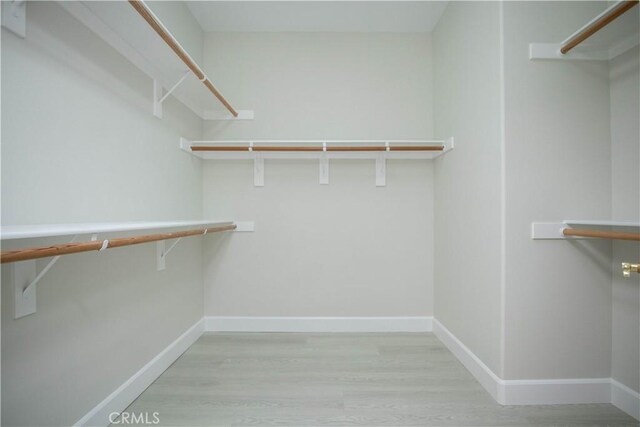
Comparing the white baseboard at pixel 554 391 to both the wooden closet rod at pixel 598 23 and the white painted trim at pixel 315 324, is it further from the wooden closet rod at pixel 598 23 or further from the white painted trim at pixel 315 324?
the wooden closet rod at pixel 598 23

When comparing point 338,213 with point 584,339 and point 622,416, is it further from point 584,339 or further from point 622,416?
point 622,416

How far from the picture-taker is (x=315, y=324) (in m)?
2.49

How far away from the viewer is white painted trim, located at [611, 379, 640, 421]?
1441 mm

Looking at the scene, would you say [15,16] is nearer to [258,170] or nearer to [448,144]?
[258,170]

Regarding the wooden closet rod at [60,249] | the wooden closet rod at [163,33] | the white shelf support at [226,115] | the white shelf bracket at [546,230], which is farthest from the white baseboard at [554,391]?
the white shelf support at [226,115]

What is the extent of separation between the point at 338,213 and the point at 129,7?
1.86m

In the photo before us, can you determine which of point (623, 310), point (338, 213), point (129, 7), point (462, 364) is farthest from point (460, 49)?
point (462, 364)

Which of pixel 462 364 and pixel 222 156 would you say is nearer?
pixel 462 364

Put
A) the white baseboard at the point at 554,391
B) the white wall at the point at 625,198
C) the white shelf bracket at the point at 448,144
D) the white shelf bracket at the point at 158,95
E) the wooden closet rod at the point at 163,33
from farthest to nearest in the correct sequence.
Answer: the white shelf bracket at the point at 448,144 → the white shelf bracket at the point at 158,95 → the white baseboard at the point at 554,391 → the white wall at the point at 625,198 → the wooden closet rod at the point at 163,33

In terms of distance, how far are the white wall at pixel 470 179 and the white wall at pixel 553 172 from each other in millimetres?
76

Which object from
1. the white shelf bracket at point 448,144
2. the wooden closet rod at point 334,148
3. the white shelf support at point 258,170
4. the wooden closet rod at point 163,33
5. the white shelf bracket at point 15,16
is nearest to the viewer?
the white shelf bracket at point 15,16

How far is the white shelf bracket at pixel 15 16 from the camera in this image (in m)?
0.94

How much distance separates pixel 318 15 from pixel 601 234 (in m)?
2.40

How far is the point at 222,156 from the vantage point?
245cm
